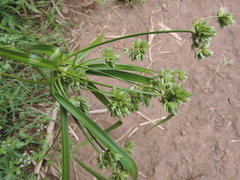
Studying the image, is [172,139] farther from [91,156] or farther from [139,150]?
[91,156]

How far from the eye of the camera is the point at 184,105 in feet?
6.82

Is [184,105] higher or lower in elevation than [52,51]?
lower

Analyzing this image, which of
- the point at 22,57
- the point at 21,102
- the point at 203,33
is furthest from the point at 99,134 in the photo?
the point at 21,102

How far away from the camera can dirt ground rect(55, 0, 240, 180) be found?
6.19ft

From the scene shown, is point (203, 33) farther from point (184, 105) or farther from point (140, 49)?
point (184, 105)

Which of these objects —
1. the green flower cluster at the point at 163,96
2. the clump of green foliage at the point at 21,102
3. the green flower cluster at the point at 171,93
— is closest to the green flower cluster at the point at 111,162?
the green flower cluster at the point at 163,96

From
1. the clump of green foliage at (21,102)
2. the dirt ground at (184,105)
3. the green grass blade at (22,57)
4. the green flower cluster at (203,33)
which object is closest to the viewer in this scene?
the green flower cluster at (203,33)

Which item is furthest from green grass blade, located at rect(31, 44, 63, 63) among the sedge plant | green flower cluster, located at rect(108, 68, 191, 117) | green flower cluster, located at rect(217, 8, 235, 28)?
green flower cluster, located at rect(217, 8, 235, 28)

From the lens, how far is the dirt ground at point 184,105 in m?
1.89

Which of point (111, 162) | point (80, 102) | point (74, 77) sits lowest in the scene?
point (111, 162)

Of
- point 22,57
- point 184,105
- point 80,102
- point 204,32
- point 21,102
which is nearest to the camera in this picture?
point 204,32

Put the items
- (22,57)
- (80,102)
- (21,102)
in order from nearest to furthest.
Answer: (22,57)
(80,102)
(21,102)

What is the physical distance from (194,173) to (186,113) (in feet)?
1.57

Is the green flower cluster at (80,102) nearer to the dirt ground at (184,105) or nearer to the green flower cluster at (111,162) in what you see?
the green flower cluster at (111,162)
